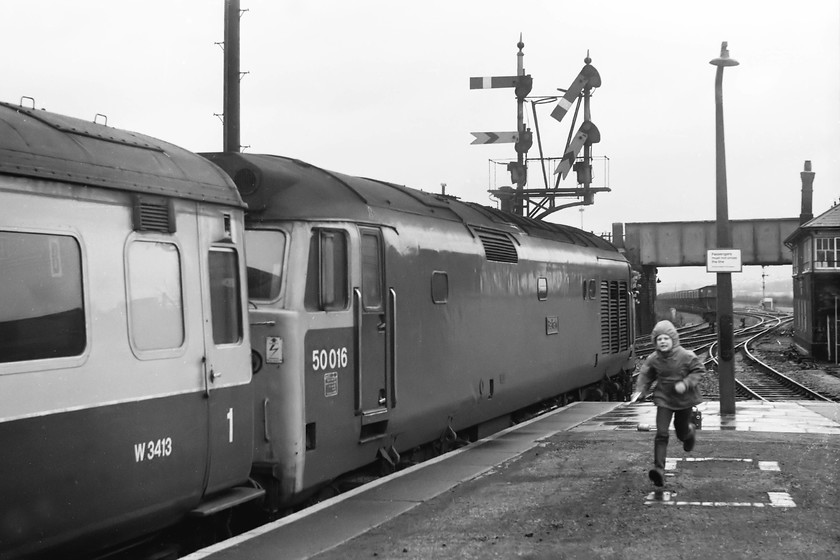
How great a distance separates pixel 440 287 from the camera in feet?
36.1

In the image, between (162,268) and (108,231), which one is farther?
(162,268)

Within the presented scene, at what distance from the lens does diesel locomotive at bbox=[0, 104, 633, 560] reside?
5531 millimetres

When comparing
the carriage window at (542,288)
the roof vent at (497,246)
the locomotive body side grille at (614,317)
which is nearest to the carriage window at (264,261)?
the roof vent at (497,246)

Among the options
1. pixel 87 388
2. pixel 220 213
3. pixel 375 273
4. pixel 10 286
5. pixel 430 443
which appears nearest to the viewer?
pixel 10 286

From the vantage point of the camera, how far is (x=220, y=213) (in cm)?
732

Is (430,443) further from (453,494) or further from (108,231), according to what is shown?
(108,231)

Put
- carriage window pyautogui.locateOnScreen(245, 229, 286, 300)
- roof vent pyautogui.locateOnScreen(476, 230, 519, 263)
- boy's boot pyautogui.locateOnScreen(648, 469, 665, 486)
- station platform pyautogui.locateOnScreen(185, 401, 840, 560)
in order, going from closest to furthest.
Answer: station platform pyautogui.locateOnScreen(185, 401, 840, 560)
carriage window pyautogui.locateOnScreen(245, 229, 286, 300)
boy's boot pyautogui.locateOnScreen(648, 469, 665, 486)
roof vent pyautogui.locateOnScreen(476, 230, 519, 263)

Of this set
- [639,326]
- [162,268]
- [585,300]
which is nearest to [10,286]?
[162,268]

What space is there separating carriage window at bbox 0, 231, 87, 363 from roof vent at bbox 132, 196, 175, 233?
0.61 metres

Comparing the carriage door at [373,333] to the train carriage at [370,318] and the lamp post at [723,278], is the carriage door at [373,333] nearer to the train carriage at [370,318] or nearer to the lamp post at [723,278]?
the train carriage at [370,318]

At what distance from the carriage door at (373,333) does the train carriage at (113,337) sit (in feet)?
5.78

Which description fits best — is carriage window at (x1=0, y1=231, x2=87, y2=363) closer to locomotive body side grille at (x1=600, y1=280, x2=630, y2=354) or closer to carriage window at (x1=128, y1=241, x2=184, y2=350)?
carriage window at (x1=128, y1=241, x2=184, y2=350)

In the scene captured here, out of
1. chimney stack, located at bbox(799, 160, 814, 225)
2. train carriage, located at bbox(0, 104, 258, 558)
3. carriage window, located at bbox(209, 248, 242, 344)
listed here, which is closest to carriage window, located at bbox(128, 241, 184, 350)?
train carriage, located at bbox(0, 104, 258, 558)

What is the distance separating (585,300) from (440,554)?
36.6ft
